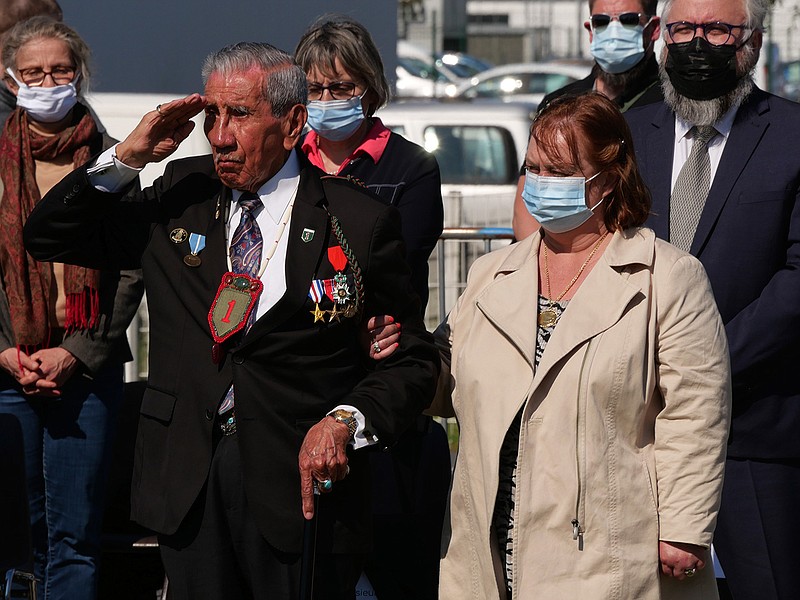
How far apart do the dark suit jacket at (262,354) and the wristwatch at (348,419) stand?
0.04 meters

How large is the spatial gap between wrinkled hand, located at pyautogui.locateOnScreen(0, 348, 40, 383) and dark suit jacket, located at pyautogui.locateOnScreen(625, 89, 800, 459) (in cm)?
226

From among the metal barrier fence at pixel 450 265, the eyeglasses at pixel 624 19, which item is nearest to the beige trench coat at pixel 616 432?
the eyeglasses at pixel 624 19

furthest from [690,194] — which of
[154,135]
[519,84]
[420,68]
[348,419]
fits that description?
[420,68]

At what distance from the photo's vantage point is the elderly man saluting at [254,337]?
3416 mm

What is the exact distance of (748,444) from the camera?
13.1ft

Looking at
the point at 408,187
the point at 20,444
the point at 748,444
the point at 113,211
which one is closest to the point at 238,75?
the point at 113,211

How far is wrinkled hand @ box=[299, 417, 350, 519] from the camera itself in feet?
10.8

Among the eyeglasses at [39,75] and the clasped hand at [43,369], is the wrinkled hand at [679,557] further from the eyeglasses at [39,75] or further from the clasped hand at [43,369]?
the eyeglasses at [39,75]

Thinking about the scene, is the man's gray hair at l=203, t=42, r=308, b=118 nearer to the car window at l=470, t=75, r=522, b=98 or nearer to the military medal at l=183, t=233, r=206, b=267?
the military medal at l=183, t=233, r=206, b=267

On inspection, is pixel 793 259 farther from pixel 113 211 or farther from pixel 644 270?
pixel 113 211

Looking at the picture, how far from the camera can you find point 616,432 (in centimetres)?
338

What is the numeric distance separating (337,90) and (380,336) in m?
1.45

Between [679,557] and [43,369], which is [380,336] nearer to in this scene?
[679,557]

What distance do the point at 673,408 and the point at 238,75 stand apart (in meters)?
1.43
